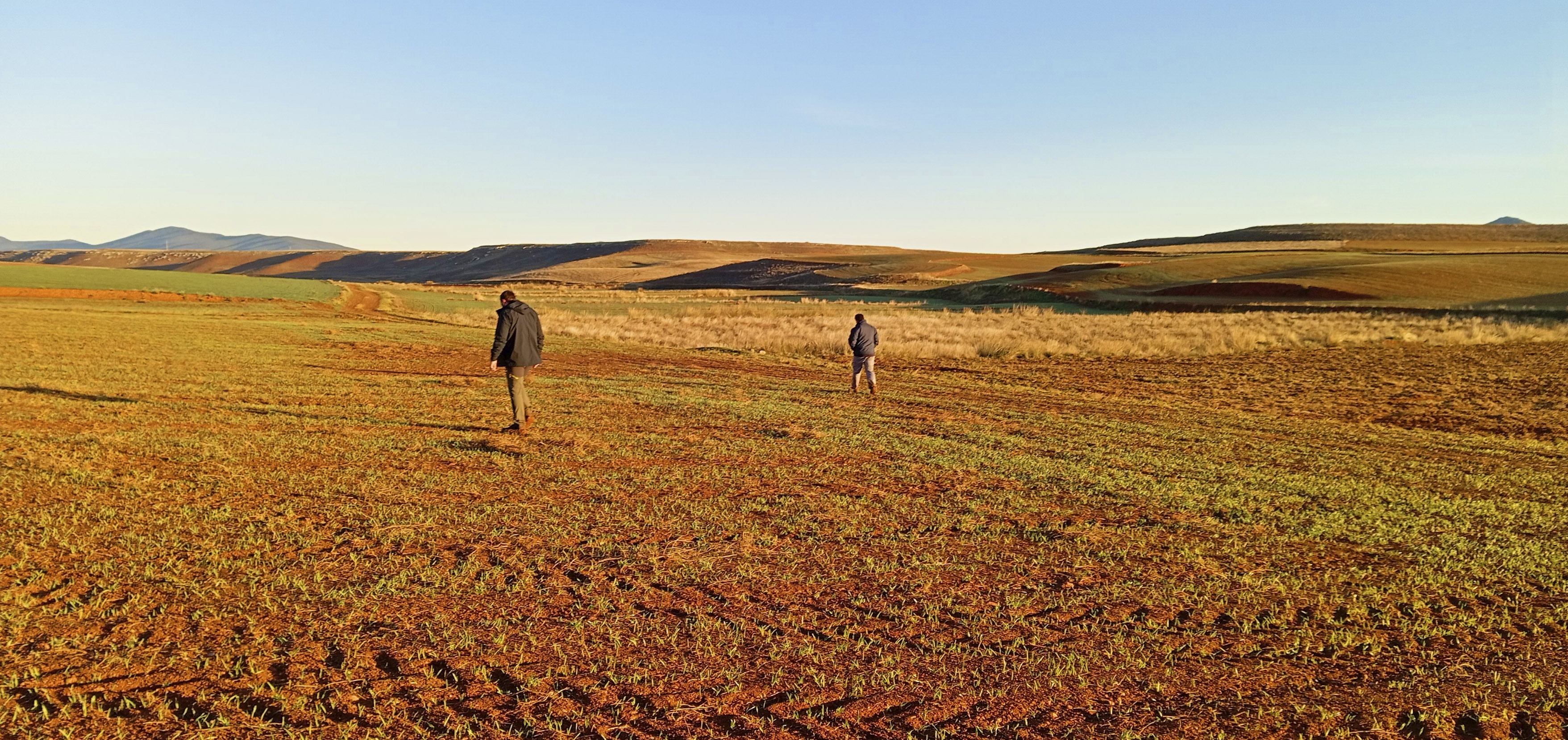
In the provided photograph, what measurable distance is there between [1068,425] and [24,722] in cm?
1441

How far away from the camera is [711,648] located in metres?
5.61

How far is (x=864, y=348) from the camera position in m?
19.0

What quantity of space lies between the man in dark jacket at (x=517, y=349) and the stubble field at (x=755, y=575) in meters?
0.78

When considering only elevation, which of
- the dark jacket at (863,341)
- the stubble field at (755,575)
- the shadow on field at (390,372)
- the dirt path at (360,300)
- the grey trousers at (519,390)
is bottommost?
the stubble field at (755,575)

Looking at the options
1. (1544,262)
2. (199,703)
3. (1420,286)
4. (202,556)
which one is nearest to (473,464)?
(202,556)

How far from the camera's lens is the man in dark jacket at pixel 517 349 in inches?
502

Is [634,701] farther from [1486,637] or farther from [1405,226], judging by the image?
[1405,226]

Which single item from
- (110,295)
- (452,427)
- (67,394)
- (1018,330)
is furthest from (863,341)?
(110,295)

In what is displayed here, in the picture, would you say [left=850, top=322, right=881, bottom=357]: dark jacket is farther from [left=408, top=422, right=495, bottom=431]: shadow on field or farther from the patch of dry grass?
the patch of dry grass

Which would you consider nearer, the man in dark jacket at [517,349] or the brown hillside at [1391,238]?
the man in dark jacket at [517,349]

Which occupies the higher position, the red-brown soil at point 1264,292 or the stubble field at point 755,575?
the red-brown soil at point 1264,292

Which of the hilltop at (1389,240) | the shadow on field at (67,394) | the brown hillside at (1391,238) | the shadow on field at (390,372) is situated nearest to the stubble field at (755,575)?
the shadow on field at (67,394)

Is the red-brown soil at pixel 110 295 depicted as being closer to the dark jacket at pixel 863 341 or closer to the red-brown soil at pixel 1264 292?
the dark jacket at pixel 863 341

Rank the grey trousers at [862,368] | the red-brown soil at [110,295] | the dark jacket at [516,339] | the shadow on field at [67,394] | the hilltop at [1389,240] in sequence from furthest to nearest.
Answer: the hilltop at [1389,240] → the red-brown soil at [110,295] → the grey trousers at [862,368] → the shadow on field at [67,394] → the dark jacket at [516,339]
